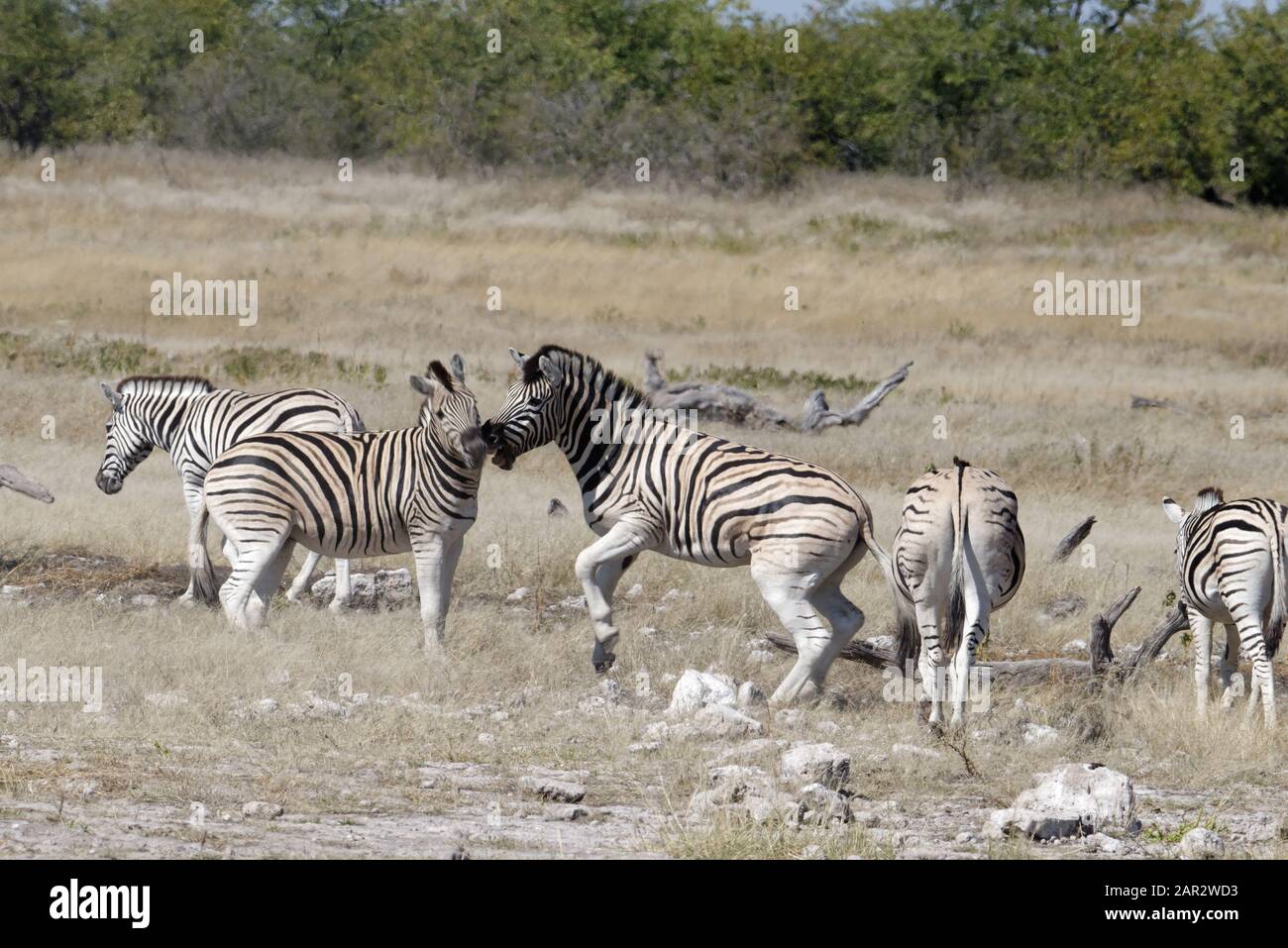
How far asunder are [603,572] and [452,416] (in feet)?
4.37

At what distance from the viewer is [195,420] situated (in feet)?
42.4

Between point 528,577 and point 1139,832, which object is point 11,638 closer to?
point 528,577

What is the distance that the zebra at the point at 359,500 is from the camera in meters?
10.2

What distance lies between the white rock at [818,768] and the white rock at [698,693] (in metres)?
1.52

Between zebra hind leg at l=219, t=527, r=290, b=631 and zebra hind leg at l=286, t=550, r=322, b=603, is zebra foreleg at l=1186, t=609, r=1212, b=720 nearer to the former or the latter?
zebra hind leg at l=219, t=527, r=290, b=631

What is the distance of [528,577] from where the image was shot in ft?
41.1

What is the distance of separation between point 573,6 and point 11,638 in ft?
177

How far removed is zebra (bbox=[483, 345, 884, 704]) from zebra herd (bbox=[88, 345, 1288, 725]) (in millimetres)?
11

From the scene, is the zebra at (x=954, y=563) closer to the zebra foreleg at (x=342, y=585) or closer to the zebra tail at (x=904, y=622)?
the zebra tail at (x=904, y=622)

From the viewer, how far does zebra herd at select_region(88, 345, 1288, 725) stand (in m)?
8.94

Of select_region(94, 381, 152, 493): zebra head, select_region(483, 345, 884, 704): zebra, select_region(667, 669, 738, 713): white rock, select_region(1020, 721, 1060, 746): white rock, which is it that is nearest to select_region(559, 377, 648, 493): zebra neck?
select_region(483, 345, 884, 704): zebra

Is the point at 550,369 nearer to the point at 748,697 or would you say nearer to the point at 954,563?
the point at 748,697

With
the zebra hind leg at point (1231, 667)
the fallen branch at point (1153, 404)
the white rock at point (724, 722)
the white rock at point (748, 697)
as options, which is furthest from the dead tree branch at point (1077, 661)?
the fallen branch at point (1153, 404)

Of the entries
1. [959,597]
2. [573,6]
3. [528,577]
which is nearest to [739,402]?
[528,577]
